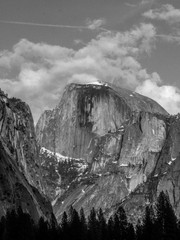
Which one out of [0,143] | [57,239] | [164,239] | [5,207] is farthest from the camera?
[0,143]

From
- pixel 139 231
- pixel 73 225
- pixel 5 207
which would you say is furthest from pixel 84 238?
pixel 5 207

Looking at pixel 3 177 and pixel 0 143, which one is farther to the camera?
pixel 0 143

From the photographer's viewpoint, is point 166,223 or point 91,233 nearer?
point 166,223

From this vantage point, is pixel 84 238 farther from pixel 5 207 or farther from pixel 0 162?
pixel 0 162

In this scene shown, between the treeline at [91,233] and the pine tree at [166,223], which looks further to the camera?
the treeline at [91,233]

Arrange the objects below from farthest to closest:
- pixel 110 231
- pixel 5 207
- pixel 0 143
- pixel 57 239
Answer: pixel 0 143
pixel 5 207
pixel 110 231
pixel 57 239

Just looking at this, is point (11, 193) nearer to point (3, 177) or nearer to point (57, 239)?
point (3, 177)

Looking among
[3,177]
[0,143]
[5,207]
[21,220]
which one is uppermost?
[0,143]

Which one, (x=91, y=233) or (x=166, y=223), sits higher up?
(x=91, y=233)

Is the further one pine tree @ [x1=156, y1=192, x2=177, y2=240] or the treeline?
the treeline

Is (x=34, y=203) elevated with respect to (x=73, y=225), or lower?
elevated
